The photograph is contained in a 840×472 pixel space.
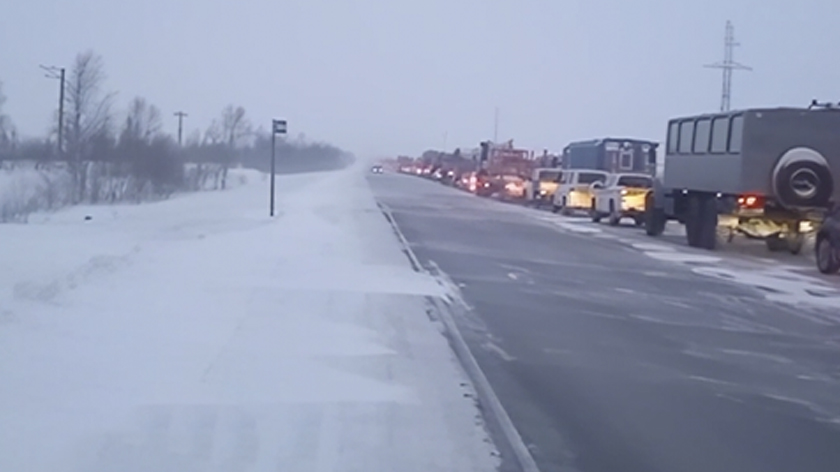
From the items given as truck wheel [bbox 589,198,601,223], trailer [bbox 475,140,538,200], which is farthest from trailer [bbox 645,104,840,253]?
trailer [bbox 475,140,538,200]

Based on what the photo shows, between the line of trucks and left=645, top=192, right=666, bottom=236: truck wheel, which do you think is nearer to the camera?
the line of trucks

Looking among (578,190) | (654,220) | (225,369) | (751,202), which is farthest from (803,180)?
(225,369)

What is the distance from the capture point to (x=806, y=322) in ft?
54.6

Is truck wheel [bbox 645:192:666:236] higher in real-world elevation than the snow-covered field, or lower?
higher

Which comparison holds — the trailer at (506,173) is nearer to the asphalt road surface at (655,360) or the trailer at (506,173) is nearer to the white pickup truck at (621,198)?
the white pickup truck at (621,198)

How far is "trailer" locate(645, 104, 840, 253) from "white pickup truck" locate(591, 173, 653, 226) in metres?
9.04

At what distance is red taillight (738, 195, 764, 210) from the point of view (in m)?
29.3

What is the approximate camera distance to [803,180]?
28594 mm

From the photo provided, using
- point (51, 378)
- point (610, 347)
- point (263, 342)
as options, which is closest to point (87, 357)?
point (51, 378)

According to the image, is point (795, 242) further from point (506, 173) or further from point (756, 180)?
point (506, 173)

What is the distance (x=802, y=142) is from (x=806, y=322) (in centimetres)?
1341

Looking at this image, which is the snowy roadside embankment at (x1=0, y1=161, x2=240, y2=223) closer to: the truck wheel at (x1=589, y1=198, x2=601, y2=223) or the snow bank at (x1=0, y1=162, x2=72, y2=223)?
the snow bank at (x1=0, y1=162, x2=72, y2=223)

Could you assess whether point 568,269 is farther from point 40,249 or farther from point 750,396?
point 750,396

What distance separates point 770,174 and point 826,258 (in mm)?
4872
